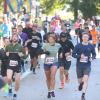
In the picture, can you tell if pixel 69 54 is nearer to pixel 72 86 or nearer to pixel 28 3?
pixel 72 86

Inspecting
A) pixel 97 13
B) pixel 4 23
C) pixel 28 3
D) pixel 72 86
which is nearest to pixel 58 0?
pixel 97 13

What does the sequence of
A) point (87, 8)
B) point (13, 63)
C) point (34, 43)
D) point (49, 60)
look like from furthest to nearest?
point (87, 8) < point (34, 43) < point (49, 60) < point (13, 63)

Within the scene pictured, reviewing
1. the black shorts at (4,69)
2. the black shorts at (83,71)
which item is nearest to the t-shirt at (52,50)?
the black shorts at (83,71)

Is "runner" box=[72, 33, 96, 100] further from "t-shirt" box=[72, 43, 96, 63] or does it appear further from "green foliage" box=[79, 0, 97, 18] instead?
"green foliage" box=[79, 0, 97, 18]

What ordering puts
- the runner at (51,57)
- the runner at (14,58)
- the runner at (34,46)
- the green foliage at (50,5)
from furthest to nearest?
the green foliage at (50,5) → the runner at (34,46) → the runner at (51,57) → the runner at (14,58)

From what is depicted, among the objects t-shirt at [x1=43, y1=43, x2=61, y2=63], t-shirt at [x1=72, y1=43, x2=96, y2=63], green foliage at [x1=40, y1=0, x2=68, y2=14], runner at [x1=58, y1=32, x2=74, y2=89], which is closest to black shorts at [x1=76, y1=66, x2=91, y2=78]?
t-shirt at [x1=72, y1=43, x2=96, y2=63]

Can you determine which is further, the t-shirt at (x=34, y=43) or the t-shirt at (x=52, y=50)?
the t-shirt at (x=34, y=43)

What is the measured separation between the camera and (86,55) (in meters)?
11.6

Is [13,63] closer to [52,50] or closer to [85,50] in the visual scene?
[52,50]

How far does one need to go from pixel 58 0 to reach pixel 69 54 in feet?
204

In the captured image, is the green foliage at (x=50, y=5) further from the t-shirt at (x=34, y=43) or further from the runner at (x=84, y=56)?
the runner at (x=84, y=56)

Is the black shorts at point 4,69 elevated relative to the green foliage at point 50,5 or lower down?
elevated

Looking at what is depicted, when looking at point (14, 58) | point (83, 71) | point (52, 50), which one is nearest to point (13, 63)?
point (14, 58)

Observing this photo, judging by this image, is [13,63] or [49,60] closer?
[13,63]
